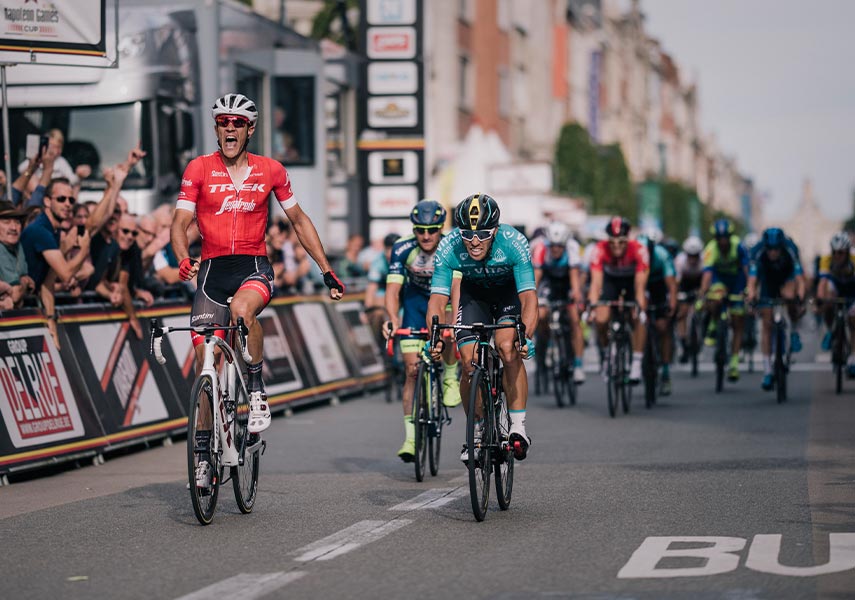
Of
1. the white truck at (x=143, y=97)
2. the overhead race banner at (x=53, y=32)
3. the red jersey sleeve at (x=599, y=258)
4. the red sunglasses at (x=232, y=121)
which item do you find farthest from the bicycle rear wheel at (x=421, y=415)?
the white truck at (x=143, y=97)

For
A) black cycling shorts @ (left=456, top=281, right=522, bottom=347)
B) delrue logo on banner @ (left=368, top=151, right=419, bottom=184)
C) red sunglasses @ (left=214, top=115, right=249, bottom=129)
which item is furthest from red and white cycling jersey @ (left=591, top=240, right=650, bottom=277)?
delrue logo on banner @ (left=368, top=151, right=419, bottom=184)

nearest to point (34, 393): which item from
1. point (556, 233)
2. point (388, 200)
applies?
point (556, 233)

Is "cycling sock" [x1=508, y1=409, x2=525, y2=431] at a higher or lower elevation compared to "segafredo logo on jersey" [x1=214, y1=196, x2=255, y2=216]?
lower

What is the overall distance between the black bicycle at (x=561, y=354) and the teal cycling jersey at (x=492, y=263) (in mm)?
8138

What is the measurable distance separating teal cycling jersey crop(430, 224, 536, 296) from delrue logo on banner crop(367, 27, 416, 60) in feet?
73.7

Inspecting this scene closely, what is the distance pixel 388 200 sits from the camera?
32.2 meters

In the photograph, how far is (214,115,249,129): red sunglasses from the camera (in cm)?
974

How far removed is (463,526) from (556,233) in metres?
10.2

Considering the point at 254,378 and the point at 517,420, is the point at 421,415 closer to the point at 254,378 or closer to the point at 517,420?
the point at 517,420

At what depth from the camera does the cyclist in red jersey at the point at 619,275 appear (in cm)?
1759

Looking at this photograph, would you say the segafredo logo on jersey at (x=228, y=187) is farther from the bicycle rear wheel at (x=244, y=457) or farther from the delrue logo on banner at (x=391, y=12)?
the delrue logo on banner at (x=391, y=12)

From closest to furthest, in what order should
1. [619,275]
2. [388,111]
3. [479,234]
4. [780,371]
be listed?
[479,234], [619,275], [780,371], [388,111]

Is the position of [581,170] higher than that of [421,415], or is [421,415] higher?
[581,170]

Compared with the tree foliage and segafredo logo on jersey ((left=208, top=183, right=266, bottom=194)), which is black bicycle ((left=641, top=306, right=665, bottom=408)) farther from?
the tree foliage
